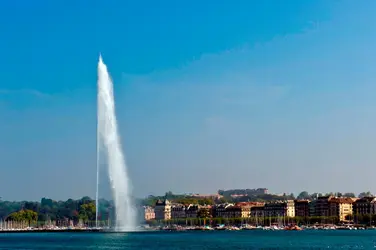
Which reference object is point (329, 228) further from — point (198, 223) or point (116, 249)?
point (116, 249)

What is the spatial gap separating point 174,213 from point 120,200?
114089 mm

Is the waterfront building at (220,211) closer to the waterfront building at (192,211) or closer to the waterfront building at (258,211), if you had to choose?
the waterfront building at (192,211)

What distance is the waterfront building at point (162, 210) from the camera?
191 meters

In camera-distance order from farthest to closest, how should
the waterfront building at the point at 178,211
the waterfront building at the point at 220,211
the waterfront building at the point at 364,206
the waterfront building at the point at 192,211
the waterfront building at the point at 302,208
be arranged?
the waterfront building at the point at 178,211 < the waterfront building at the point at 192,211 < the waterfront building at the point at 220,211 < the waterfront building at the point at 302,208 < the waterfront building at the point at 364,206

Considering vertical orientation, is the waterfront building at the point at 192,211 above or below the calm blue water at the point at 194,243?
above

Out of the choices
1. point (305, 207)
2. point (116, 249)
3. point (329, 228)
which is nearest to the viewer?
point (116, 249)

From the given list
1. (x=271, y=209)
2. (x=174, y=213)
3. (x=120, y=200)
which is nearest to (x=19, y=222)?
(x=174, y=213)

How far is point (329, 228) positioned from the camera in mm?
135625

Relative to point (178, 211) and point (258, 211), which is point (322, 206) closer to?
point (258, 211)

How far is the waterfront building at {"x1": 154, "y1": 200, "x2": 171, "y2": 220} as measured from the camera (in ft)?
626

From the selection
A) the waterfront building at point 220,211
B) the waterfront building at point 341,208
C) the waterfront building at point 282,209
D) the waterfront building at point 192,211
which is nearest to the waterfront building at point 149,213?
the waterfront building at point 192,211

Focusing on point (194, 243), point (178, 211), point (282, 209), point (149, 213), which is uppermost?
point (282, 209)

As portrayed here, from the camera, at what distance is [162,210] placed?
631ft

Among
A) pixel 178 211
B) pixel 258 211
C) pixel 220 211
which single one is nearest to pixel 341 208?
pixel 258 211
